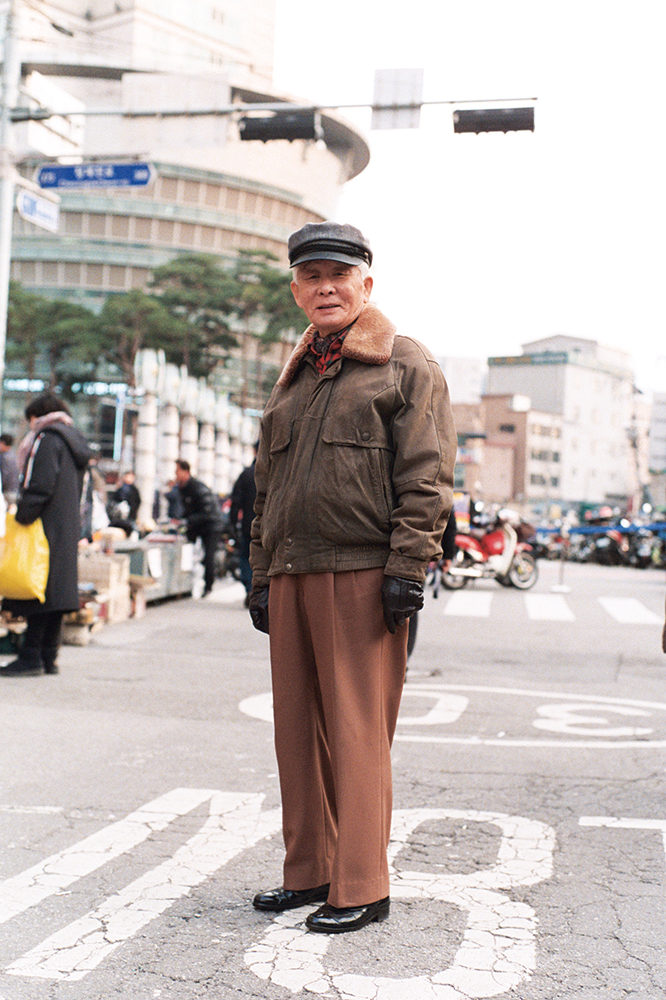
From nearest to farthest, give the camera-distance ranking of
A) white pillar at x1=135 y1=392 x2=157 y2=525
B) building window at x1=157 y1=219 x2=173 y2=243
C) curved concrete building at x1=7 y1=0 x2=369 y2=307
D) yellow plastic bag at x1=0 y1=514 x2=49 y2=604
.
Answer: yellow plastic bag at x1=0 y1=514 x2=49 y2=604
white pillar at x1=135 y1=392 x2=157 y2=525
curved concrete building at x1=7 y1=0 x2=369 y2=307
building window at x1=157 y1=219 x2=173 y2=243

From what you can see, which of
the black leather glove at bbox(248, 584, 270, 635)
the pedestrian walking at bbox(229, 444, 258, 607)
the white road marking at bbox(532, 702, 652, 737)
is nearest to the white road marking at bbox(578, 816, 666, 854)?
the black leather glove at bbox(248, 584, 270, 635)

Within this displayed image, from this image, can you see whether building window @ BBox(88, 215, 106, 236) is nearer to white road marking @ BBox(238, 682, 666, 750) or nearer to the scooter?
the scooter

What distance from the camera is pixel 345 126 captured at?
8725 cm

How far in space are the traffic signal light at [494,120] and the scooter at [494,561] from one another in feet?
22.3

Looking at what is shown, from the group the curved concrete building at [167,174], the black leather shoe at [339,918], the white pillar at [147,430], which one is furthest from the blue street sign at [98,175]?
the curved concrete building at [167,174]

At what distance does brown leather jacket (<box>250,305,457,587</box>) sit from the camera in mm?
3270

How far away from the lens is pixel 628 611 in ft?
49.6

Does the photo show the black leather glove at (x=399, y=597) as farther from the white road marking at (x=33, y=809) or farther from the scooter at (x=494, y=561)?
the scooter at (x=494, y=561)

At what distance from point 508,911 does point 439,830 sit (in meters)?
0.91

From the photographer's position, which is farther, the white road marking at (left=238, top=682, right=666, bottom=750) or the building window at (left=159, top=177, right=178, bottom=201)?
the building window at (left=159, top=177, right=178, bottom=201)

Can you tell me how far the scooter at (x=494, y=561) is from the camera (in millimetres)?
17922

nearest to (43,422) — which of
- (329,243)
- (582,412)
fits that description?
(329,243)

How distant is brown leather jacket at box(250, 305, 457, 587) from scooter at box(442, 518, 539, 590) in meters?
14.4

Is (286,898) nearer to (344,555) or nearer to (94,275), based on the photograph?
(344,555)
